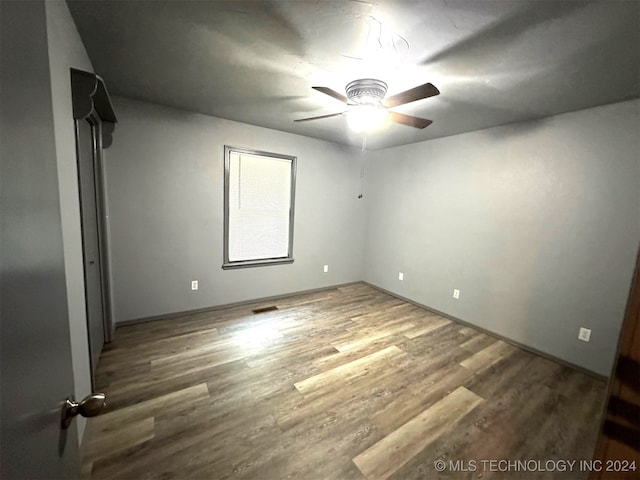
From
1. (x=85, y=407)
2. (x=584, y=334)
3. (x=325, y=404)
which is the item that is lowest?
(x=325, y=404)

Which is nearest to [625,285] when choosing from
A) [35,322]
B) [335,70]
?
[335,70]

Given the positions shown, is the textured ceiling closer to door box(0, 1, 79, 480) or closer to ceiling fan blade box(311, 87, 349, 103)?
ceiling fan blade box(311, 87, 349, 103)

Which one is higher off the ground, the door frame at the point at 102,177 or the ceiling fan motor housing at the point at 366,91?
the ceiling fan motor housing at the point at 366,91

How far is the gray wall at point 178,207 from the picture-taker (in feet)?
8.81

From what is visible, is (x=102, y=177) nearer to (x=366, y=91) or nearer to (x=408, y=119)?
(x=366, y=91)

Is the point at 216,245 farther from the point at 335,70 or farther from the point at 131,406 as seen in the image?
the point at 335,70

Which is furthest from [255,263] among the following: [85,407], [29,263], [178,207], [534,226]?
[534,226]

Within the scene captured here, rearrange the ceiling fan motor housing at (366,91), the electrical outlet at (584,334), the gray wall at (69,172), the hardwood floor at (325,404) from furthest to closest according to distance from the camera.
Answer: the electrical outlet at (584,334) → the ceiling fan motor housing at (366,91) → the hardwood floor at (325,404) → the gray wall at (69,172)

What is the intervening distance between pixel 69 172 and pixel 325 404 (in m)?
2.17

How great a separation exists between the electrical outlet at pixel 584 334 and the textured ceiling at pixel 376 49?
200 centimetres

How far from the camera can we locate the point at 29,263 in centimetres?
45

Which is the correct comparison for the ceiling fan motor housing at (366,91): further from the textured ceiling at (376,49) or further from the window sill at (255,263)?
the window sill at (255,263)

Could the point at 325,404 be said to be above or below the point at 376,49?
below

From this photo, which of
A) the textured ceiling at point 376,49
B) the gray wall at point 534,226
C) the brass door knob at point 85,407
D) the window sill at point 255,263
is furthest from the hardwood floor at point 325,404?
the textured ceiling at point 376,49
